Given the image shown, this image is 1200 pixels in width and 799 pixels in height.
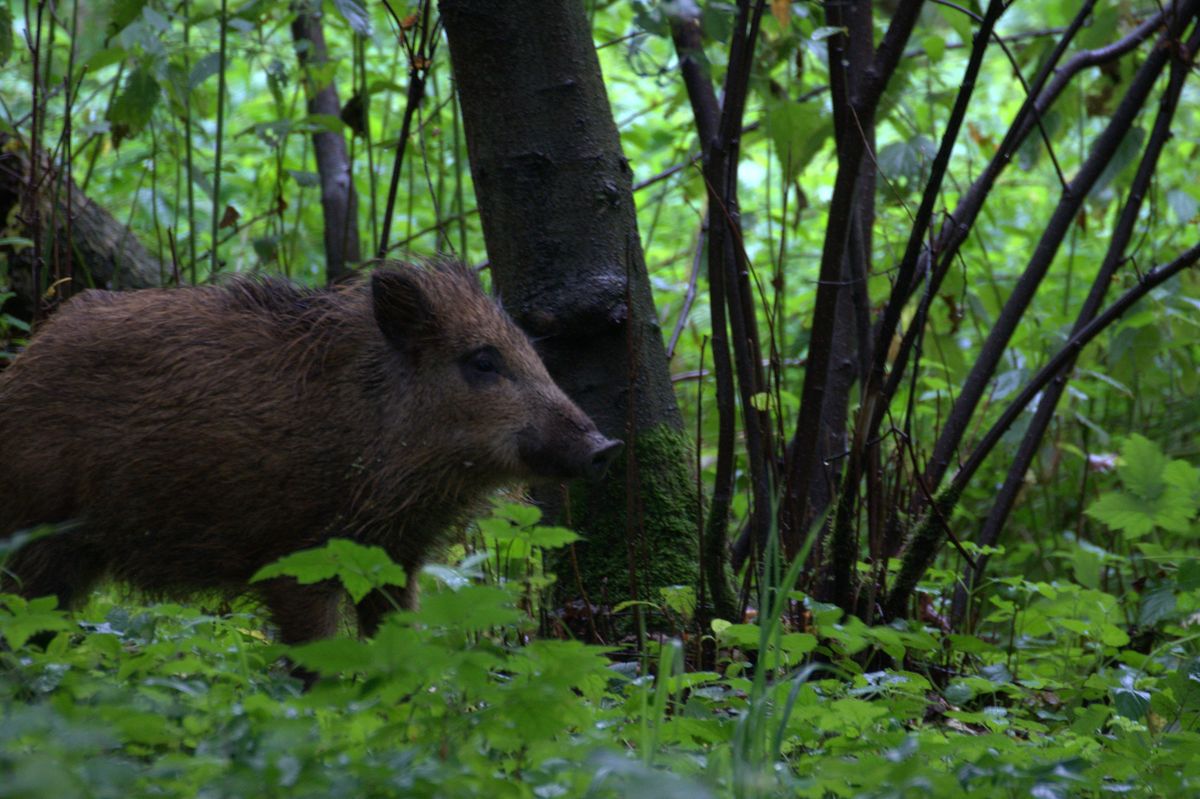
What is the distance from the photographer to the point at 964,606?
3965 mm

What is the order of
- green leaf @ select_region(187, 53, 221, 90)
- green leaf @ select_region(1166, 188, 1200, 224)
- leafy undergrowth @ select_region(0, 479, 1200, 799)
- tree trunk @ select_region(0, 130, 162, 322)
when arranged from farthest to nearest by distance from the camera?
green leaf @ select_region(1166, 188, 1200, 224) → tree trunk @ select_region(0, 130, 162, 322) → green leaf @ select_region(187, 53, 221, 90) → leafy undergrowth @ select_region(0, 479, 1200, 799)

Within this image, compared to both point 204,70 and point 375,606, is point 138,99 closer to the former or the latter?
point 204,70

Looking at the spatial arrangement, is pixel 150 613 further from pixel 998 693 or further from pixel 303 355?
pixel 998 693

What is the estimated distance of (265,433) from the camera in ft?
10.7

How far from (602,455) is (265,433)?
0.86m

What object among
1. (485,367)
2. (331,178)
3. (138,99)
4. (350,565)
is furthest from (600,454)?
(331,178)

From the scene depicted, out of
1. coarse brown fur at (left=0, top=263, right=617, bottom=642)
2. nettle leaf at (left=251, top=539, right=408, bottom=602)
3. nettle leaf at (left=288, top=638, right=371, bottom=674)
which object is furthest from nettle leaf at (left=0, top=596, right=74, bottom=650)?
coarse brown fur at (left=0, top=263, right=617, bottom=642)

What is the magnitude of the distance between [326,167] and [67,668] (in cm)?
414

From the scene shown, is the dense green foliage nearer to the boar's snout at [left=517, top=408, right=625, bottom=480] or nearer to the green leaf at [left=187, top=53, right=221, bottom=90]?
the green leaf at [left=187, top=53, right=221, bottom=90]

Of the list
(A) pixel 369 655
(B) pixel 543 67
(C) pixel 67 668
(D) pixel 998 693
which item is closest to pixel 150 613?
(C) pixel 67 668

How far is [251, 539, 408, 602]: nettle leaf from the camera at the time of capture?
2.09m

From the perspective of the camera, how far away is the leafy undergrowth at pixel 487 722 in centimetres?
171

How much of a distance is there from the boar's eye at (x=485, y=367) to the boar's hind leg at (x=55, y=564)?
1.07m

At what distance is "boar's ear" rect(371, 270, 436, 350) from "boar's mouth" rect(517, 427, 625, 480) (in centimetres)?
41
